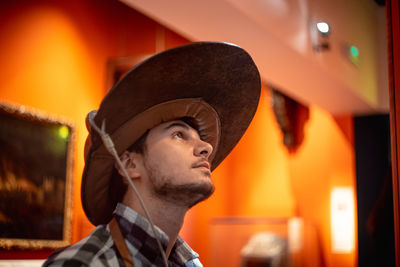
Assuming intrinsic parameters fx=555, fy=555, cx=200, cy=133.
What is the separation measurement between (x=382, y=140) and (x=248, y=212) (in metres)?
1.48

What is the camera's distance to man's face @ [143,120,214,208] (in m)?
1.01

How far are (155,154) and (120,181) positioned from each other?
121 millimetres

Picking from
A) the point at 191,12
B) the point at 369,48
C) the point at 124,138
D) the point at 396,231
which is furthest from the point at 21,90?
the point at 396,231

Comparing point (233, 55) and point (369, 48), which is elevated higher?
point (369, 48)

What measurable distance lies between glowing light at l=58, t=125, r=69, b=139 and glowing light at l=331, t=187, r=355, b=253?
2401 millimetres

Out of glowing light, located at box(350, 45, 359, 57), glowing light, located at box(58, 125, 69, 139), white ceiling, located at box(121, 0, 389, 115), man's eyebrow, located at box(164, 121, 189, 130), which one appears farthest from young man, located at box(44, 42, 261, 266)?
glowing light, located at box(350, 45, 359, 57)

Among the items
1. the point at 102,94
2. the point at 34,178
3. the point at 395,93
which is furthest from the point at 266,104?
the point at 395,93

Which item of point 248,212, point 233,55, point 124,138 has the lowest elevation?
point 248,212

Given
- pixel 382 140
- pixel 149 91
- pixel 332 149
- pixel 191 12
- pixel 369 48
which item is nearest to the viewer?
pixel 149 91

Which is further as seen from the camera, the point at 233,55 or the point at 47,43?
the point at 47,43

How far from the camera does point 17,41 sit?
3.46 meters

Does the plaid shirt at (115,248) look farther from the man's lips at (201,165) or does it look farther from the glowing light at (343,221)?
the glowing light at (343,221)

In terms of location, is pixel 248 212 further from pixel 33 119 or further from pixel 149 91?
pixel 149 91

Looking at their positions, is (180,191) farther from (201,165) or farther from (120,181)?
(120,181)
